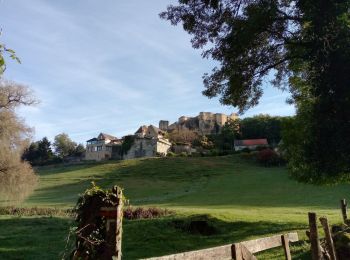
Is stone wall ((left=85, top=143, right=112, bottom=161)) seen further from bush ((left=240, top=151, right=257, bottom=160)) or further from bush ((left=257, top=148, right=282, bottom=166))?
bush ((left=257, top=148, right=282, bottom=166))

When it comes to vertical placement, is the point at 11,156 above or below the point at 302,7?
below

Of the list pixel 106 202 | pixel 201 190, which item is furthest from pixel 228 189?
pixel 106 202

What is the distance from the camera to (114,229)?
5344 mm

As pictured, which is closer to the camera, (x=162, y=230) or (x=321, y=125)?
(x=321, y=125)

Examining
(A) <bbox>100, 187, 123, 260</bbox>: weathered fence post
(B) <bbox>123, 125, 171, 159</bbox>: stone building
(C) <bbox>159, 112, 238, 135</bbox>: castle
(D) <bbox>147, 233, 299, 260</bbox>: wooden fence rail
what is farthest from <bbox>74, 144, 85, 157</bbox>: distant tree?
(A) <bbox>100, 187, 123, 260</bbox>: weathered fence post

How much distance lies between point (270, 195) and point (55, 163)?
2846 inches

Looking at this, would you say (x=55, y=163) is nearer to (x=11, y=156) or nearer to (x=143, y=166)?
(x=143, y=166)

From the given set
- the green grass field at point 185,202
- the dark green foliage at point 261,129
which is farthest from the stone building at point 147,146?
the green grass field at point 185,202

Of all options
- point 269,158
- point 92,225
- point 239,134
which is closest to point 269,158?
point 269,158

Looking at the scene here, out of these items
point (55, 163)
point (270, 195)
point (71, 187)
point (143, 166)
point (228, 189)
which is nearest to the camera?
point (270, 195)

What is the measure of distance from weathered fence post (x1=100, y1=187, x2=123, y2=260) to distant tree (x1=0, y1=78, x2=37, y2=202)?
124 feet

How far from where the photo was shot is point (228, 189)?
53.7 metres

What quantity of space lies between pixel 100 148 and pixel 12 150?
89.2m

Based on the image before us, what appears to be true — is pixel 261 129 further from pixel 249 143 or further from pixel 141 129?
pixel 141 129
